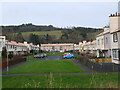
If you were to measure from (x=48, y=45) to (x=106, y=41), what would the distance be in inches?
3428

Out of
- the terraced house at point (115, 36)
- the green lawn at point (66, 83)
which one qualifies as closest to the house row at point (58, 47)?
the terraced house at point (115, 36)

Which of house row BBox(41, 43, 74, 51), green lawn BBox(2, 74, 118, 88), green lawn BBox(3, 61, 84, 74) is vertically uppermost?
house row BBox(41, 43, 74, 51)

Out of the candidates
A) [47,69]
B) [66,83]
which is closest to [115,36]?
[47,69]

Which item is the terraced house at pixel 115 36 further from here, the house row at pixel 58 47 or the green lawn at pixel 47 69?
the house row at pixel 58 47

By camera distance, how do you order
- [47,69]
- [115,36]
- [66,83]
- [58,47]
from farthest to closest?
1. [58,47]
2. [115,36]
3. [47,69]
4. [66,83]

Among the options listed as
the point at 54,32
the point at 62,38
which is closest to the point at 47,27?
the point at 54,32

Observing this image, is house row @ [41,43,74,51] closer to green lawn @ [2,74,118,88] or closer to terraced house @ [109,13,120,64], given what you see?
terraced house @ [109,13,120,64]

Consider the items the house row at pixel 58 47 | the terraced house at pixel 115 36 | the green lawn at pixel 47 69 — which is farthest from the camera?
the house row at pixel 58 47

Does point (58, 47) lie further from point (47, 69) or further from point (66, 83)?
point (66, 83)

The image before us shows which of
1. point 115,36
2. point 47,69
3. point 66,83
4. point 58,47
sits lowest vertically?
point 47,69

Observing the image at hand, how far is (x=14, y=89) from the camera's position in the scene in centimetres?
939

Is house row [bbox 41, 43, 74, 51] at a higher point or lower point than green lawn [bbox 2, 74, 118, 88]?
higher

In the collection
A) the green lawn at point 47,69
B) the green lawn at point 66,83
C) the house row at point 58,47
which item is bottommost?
the green lawn at point 47,69

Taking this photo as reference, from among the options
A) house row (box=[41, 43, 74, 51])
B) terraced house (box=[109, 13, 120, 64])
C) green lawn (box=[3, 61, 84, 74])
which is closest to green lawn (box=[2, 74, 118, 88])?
A: green lawn (box=[3, 61, 84, 74])
